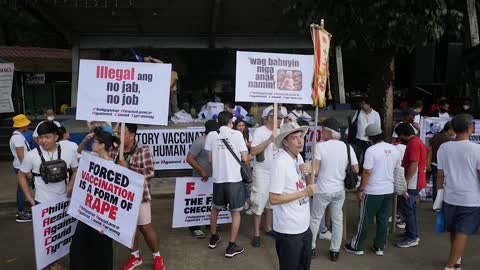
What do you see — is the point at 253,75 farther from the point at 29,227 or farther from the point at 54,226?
the point at 29,227

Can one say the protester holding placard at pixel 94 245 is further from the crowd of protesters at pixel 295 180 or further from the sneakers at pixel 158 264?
the sneakers at pixel 158 264

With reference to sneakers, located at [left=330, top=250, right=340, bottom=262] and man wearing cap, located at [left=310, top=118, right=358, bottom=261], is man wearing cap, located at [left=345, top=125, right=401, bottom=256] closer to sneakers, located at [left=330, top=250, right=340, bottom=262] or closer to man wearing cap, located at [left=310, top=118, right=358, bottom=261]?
man wearing cap, located at [left=310, top=118, right=358, bottom=261]

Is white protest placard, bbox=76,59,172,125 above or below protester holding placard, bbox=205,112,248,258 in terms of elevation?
above

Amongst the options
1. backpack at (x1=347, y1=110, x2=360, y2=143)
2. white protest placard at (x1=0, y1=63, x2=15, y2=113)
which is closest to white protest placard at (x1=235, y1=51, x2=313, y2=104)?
backpack at (x1=347, y1=110, x2=360, y2=143)

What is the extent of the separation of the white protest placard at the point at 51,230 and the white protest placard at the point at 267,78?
2453 millimetres

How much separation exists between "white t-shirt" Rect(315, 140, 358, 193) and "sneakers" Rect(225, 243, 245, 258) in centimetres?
127

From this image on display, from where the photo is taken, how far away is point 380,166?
5.21m

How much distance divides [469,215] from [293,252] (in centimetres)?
216

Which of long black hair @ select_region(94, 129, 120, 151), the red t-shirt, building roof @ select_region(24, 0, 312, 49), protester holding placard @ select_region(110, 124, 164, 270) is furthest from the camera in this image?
building roof @ select_region(24, 0, 312, 49)

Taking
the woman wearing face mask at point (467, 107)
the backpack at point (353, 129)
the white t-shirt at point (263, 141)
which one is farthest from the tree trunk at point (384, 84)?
the white t-shirt at point (263, 141)

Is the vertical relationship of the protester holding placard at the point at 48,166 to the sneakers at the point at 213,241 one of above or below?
above

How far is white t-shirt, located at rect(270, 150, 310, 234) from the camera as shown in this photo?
11.9 ft

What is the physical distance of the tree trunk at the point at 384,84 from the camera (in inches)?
353

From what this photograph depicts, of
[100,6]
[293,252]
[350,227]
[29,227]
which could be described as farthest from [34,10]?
[293,252]
